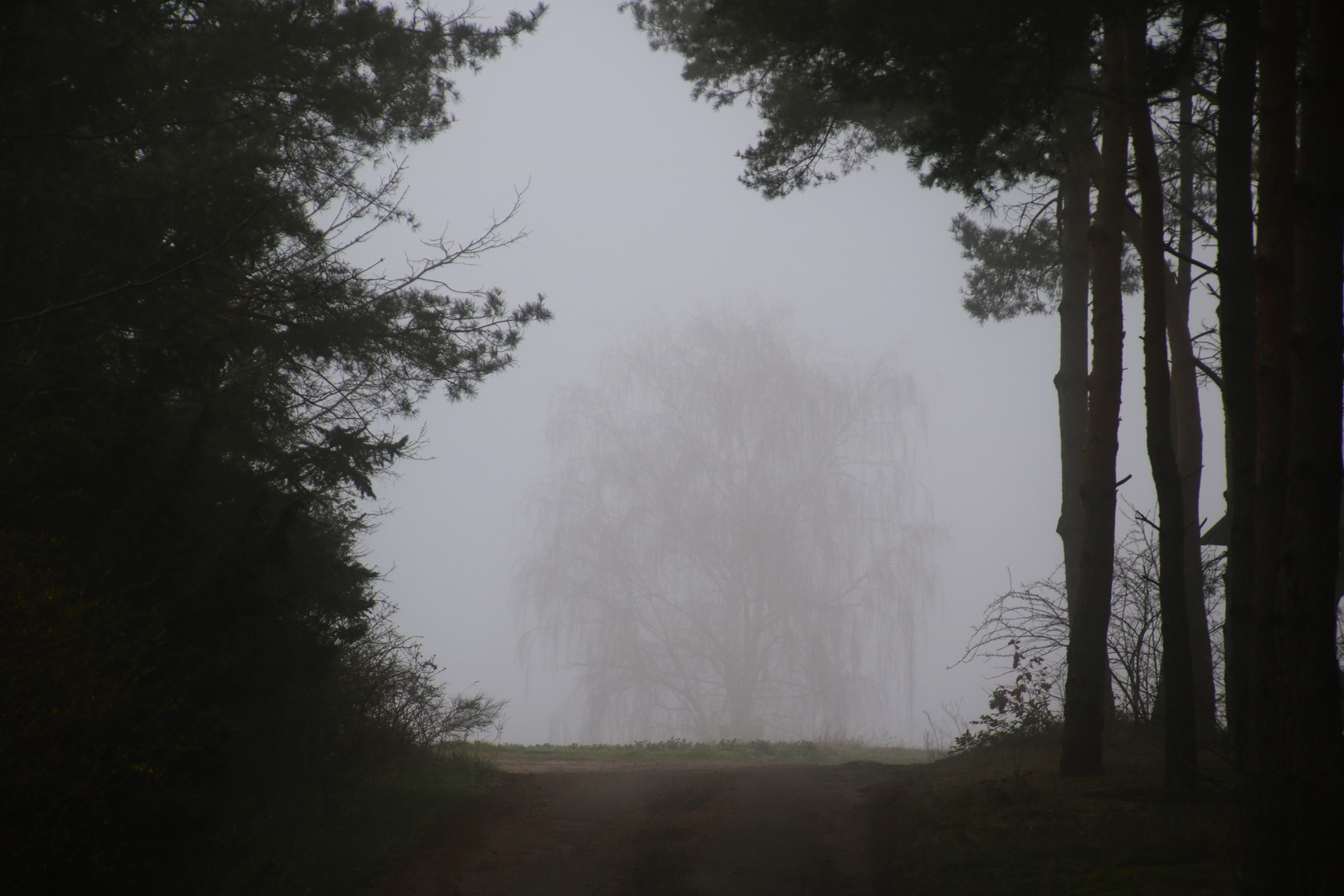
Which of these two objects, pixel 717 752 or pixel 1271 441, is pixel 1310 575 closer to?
pixel 1271 441

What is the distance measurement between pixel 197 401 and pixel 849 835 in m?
7.00

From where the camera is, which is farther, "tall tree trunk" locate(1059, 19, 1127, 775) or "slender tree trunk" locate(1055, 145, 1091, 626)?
"slender tree trunk" locate(1055, 145, 1091, 626)

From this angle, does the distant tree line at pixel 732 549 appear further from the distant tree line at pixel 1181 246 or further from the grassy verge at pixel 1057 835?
the grassy verge at pixel 1057 835

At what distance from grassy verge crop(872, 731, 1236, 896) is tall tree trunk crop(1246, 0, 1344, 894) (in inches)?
29.1

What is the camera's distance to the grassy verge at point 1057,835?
5.62 m

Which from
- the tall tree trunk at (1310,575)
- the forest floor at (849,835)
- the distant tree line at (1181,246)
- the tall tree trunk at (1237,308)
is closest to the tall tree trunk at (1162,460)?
the distant tree line at (1181,246)

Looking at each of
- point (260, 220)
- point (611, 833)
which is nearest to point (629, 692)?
point (611, 833)

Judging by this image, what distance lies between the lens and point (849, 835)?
7770mm

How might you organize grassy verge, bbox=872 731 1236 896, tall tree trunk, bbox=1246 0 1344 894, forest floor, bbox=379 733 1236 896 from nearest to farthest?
tall tree trunk, bbox=1246 0 1344 894 < grassy verge, bbox=872 731 1236 896 < forest floor, bbox=379 733 1236 896

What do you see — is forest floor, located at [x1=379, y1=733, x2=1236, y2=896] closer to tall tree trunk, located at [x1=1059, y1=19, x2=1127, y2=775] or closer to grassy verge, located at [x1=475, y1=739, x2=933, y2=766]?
tall tree trunk, located at [x1=1059, y1=19, x2=1127, y2=775]

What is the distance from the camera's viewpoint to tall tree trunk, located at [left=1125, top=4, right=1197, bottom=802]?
723 cm

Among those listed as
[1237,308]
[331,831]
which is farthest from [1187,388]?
[331,831]

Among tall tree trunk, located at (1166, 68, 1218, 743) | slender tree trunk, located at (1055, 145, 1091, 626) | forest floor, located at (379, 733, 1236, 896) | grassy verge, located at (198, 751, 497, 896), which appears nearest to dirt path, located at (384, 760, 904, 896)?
forest floor, located at (379, 733, 1236, 896)

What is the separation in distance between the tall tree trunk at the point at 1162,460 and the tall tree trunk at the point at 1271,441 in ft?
4.94
